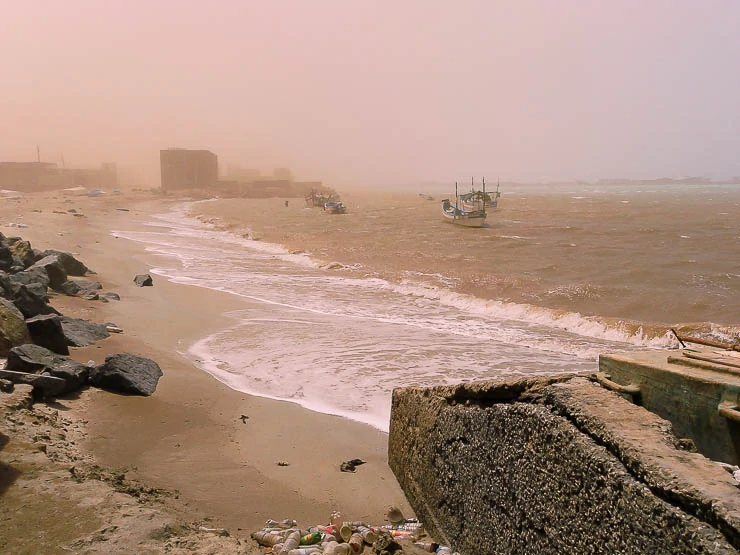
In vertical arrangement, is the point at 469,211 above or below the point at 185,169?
below

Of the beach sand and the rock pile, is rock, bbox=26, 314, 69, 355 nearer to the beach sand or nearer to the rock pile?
the rock pile

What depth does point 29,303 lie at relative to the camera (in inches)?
302

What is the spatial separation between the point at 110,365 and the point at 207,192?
8981cm

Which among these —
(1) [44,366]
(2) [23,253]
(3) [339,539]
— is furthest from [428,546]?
(2) [23,253]

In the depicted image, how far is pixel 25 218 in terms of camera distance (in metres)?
26.1

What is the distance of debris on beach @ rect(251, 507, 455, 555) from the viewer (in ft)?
11.3

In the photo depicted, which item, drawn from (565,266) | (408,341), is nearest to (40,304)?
(408,341)

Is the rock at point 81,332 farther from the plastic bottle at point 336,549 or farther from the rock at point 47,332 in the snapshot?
the plastic bottle at point 336,549

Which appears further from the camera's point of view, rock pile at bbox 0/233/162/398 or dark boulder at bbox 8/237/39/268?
dark boulder at bbox 8/237/39/268

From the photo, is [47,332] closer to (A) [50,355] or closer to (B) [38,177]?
(A) [50,355]

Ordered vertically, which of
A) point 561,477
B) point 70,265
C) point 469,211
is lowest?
point 70,265

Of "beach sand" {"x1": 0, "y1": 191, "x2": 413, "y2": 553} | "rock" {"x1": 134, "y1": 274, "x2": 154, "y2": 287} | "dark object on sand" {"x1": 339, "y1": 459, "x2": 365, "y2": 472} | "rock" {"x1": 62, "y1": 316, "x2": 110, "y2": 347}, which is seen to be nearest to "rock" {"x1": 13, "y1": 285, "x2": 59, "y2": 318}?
"rock" {"x1": 62, "y1": 316, "x2": 110, "y2": 347}

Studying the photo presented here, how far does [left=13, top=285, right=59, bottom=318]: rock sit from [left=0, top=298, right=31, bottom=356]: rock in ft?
3.63

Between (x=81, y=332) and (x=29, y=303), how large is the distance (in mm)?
779
